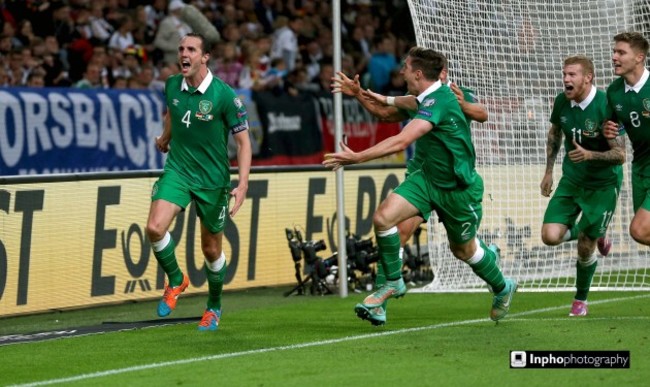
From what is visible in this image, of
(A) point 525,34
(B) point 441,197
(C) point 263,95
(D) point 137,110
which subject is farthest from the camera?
(C) point 263,95

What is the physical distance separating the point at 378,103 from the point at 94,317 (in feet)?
11.3

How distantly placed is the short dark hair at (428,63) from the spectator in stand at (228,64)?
30.7ft

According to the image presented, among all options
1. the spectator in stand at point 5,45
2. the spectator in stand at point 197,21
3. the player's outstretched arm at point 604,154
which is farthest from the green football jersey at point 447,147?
the spectator in stand at point 197,21

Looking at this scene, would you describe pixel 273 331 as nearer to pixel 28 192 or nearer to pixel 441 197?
pixel 441 197

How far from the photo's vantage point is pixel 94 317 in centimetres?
1278

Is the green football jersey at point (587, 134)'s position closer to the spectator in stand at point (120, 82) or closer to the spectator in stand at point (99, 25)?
the spectator in stand at point (120, 82)

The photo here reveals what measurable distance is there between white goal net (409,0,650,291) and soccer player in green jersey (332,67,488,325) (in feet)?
10.7


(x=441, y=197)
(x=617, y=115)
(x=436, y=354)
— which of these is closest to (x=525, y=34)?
(x=617, y=115)

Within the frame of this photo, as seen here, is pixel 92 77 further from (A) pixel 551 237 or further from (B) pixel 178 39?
(A) pixel 551 237

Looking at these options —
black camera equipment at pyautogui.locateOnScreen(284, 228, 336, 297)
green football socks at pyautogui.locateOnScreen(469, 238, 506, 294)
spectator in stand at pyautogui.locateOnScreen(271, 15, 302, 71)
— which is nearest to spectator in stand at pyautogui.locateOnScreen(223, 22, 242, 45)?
spectator in stand at pyautogui.locateOnScreen(271, 15, 302, 71)

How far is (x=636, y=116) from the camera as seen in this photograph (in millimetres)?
11141

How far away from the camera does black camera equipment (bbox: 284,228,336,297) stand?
14.8 meters

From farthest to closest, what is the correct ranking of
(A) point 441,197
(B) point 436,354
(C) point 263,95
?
1. (C) point 263,95
2. (A) point 441,197
3. (B) point 436,354

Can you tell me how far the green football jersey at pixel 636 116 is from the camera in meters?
11.1
